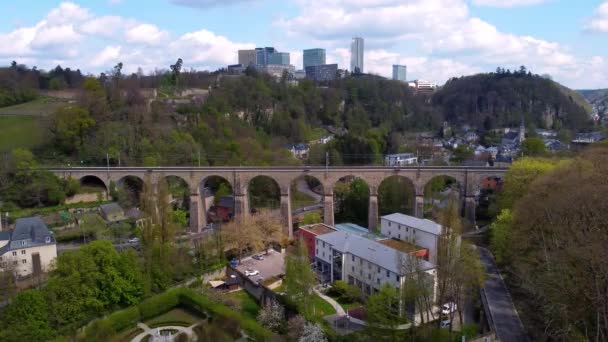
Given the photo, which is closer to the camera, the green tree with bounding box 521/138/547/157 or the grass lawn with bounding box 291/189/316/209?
the grass lawn with bounding box 291/189/316/209

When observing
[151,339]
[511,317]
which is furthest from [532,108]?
[151,339]

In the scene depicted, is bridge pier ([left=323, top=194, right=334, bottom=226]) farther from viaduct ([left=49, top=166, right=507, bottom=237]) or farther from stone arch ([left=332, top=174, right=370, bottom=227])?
stone arch ([left=332, top=174, right=370, bottom=227])

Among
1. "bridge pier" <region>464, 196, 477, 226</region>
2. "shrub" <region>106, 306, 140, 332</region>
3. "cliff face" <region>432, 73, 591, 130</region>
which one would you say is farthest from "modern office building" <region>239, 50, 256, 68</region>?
"shrub" <region>106, 306, 140, 332</region>

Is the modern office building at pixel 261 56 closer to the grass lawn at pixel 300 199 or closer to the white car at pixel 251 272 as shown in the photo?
the grass lawn at pixel 300 199

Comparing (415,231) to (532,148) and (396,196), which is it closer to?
(396,196)

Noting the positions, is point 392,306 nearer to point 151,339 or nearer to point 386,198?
point 151,339

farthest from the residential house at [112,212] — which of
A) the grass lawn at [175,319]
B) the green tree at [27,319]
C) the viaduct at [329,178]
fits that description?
the green tree at [27,319]
